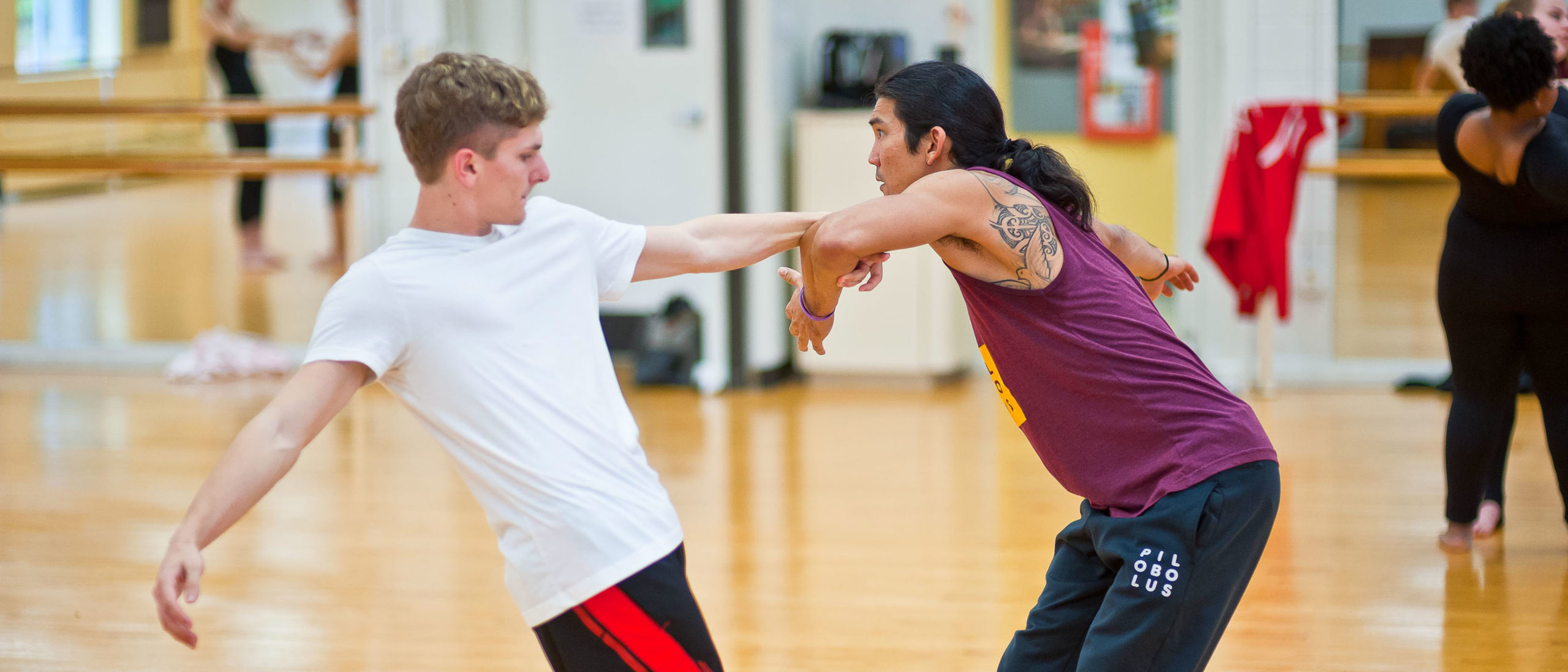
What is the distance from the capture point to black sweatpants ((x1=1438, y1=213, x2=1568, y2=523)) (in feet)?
10.3

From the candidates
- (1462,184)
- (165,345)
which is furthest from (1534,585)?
(165,345)

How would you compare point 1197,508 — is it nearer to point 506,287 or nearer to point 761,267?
point 506,287

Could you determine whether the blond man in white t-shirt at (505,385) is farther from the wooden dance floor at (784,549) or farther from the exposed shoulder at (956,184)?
the wooden dance floor at (784,549)

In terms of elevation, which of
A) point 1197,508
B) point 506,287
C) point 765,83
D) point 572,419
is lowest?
point 1197,508

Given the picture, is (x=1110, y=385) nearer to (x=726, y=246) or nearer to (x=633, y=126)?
(x=726, y=246)

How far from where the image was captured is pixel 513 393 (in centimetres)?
150

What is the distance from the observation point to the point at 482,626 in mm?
2955

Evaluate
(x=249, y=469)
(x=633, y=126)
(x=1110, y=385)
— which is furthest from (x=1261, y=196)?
(x=249, y=469)

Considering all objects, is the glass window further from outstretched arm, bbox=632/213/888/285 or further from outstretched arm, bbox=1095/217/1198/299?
outstretched arm, bbox=1095/217/1198/299

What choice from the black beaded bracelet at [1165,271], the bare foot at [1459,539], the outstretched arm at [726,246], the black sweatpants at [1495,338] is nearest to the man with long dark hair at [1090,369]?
the outstretched arm at [726,246]

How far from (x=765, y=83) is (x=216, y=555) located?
2996 mm

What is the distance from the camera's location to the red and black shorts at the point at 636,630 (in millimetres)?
1501

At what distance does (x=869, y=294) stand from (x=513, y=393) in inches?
169

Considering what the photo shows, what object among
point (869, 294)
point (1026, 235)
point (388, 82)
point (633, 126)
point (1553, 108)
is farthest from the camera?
point (388, 82)
